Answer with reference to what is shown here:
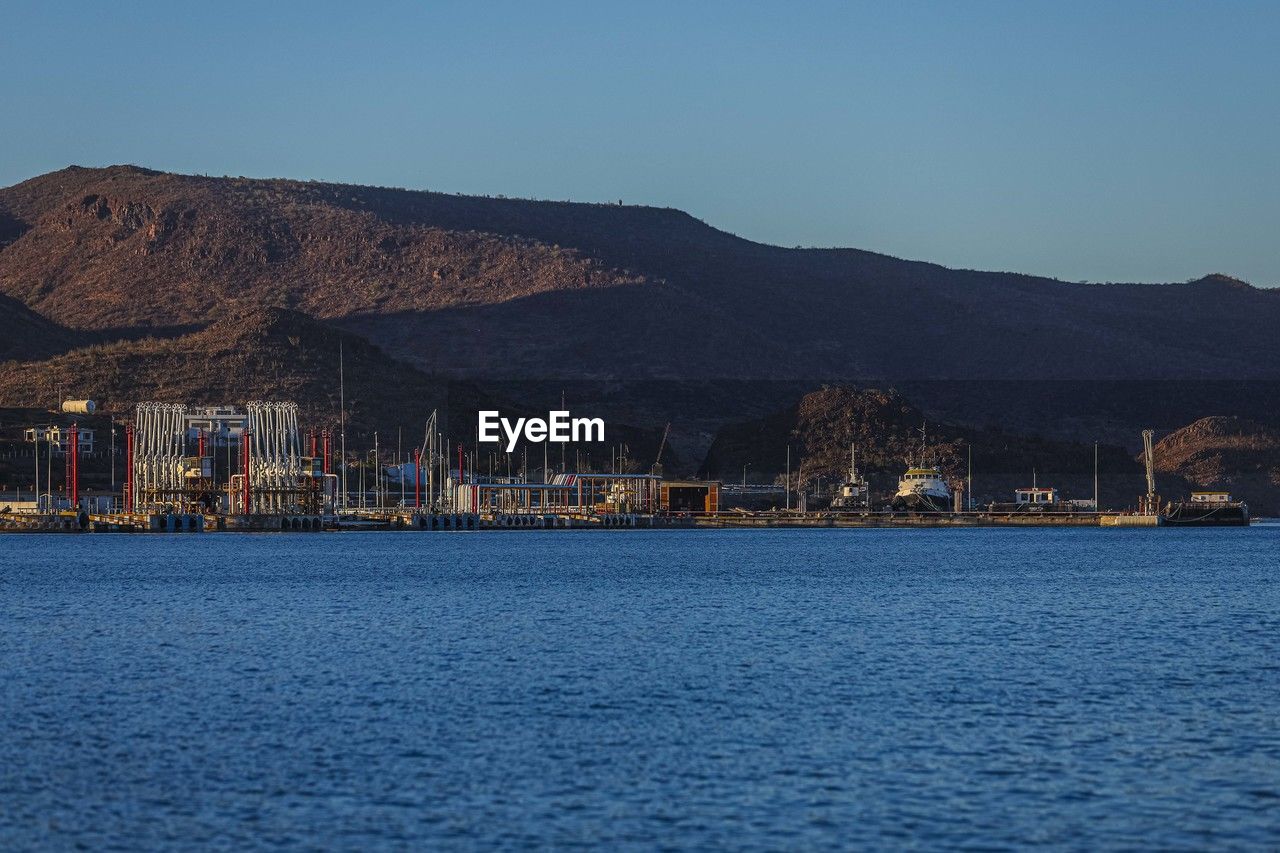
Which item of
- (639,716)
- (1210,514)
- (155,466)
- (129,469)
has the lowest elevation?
(639,716)

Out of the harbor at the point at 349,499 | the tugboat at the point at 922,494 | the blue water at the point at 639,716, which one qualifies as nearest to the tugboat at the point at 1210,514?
the harbor at the point at 349,499

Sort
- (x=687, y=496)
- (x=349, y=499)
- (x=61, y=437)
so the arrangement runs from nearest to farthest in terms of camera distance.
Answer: (x=61, y=437) → (x=687, y=496) → (x=349, y=499)

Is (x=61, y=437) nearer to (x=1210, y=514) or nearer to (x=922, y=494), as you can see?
(x=922, y=494)

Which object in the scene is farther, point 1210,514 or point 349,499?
point 349,499

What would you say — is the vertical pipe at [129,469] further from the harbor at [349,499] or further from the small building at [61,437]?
the small building at [61,437]

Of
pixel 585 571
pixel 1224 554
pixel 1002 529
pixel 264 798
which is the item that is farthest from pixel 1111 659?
pixel 1002 529

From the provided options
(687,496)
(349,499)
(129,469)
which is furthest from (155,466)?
(687,496)
